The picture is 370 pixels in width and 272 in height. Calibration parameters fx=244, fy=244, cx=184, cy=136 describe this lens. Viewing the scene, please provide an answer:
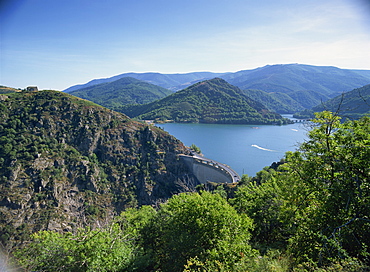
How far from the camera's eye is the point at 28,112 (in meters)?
48.9

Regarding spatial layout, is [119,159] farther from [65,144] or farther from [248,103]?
[248,103]

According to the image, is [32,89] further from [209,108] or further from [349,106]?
[209,108]

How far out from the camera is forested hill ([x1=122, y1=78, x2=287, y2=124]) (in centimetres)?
12975

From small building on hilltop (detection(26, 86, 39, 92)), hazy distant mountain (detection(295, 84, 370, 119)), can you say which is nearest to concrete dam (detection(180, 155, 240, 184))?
hazy distant mountain (detection(295, 84, 370, 119))

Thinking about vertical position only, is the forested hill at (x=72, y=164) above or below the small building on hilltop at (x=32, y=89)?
below

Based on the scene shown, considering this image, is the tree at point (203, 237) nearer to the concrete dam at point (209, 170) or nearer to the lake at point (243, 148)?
the concrete dam at point (209, 170)

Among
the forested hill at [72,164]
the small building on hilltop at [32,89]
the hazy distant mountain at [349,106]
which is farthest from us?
the small building on hilltop at [32,89]

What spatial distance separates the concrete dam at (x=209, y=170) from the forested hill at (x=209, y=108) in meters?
77.3

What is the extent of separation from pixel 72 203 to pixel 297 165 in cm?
4028

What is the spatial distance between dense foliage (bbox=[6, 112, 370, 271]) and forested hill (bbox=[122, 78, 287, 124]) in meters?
119

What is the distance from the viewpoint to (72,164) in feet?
145

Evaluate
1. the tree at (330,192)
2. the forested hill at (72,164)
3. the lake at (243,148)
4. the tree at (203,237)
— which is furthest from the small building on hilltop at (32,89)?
the tree at (330,192)

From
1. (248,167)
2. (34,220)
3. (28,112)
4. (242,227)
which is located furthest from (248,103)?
(242,227)

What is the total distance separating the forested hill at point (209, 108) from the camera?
130m
